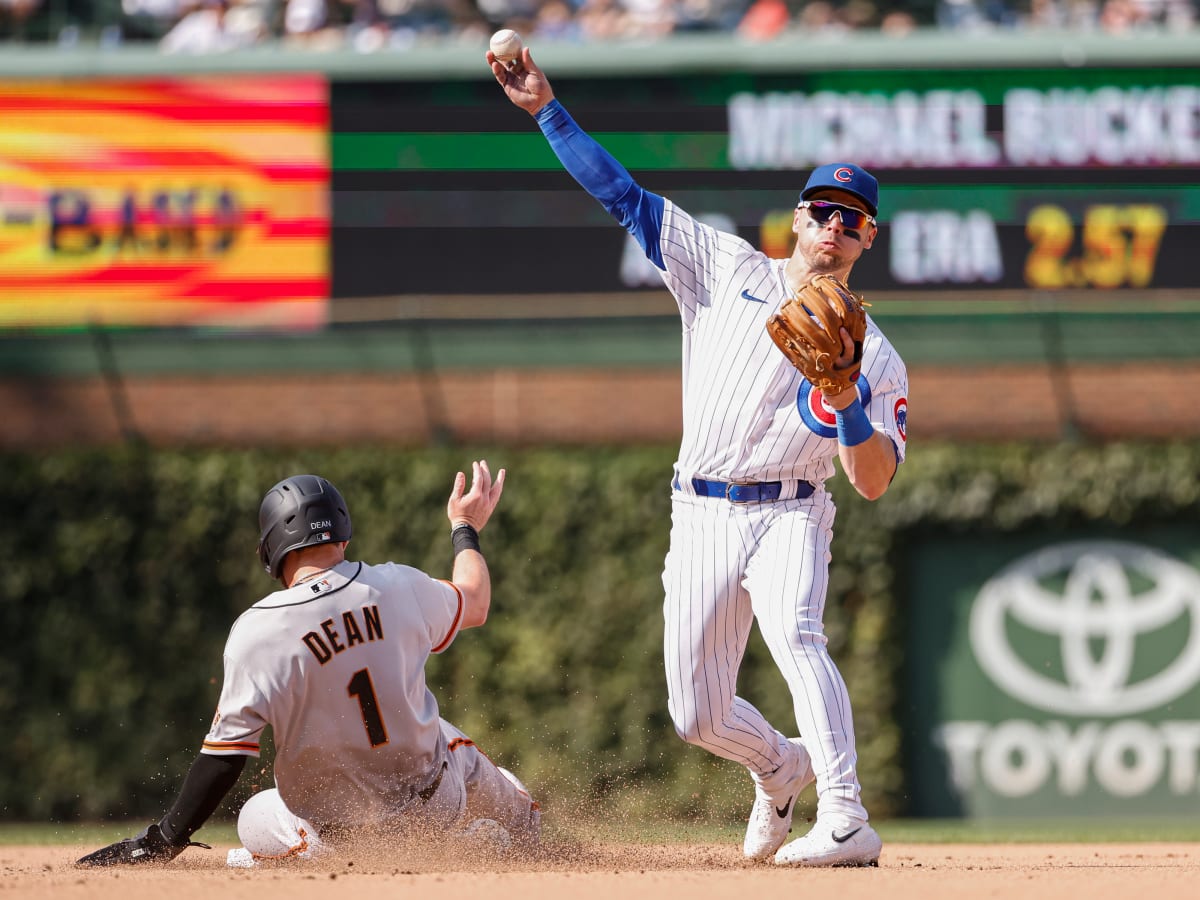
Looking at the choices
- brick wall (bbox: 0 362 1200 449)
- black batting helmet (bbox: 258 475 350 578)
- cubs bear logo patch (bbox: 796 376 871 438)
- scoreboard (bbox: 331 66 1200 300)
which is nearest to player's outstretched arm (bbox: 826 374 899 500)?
cubs bear logo patch (bbox: 796 376 871 438)

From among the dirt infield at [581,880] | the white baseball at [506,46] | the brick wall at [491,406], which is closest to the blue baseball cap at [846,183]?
the white baseball at [506,46]

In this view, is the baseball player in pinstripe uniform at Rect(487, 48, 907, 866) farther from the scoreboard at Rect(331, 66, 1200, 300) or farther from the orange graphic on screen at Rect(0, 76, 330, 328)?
the orange graphic on screen at Rect(0, 76, 330, 328)

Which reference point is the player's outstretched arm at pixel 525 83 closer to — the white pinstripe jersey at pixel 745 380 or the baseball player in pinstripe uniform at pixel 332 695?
the white pinstripe jersey at pixel 745 380

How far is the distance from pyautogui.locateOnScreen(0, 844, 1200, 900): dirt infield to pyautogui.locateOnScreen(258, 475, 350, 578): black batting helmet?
78cm

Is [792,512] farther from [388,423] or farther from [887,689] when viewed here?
[388,423]

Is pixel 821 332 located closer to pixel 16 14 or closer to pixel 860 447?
pixel 860 447

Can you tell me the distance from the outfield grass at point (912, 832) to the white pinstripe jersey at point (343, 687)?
2029 millimetres

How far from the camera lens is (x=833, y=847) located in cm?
441

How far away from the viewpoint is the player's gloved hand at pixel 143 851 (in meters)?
4.16

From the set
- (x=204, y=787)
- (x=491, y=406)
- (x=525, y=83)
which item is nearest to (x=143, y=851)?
(x=204, y=787)

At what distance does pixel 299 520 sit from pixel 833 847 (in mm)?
1616

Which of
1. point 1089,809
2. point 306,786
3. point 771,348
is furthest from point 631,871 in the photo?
point 1089,809

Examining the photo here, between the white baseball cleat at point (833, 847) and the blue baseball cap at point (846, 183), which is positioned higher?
the blue baseball cap at point (846, 183)

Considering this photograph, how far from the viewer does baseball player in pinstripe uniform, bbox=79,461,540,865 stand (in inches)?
160
